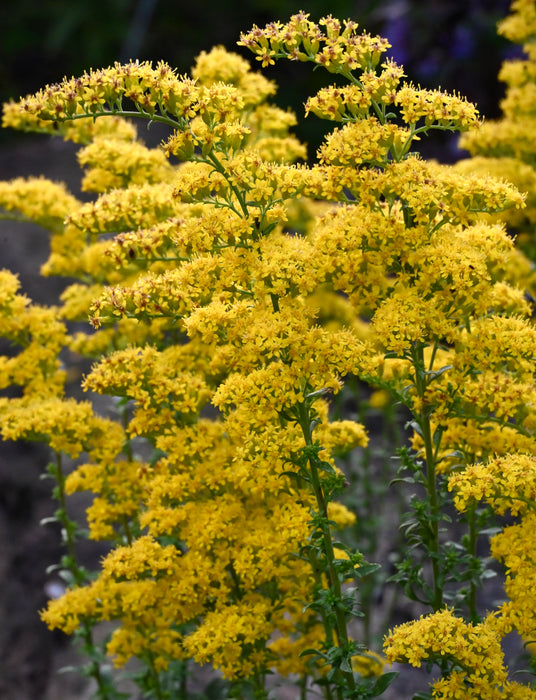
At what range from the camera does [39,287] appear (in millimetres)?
7199

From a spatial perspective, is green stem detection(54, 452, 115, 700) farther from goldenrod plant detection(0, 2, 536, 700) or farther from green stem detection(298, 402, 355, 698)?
green stem detection(298, 402, 355, 698)

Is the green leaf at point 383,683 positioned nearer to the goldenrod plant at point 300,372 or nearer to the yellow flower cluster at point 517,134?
the goldenrod plant at point 300,372

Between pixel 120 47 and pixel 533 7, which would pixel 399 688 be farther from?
pixel 120 47

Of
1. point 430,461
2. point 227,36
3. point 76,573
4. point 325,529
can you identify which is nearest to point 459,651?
point 325,529

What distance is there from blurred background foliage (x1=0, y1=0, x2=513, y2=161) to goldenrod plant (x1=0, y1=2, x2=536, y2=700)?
4468mm

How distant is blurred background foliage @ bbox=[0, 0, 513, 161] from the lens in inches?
282

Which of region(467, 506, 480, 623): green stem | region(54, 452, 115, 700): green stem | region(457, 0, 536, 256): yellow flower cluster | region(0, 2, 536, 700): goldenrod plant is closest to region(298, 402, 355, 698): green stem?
region(0, 2, 536, 700): goldenrod plant

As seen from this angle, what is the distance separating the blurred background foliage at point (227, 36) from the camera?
716 cm

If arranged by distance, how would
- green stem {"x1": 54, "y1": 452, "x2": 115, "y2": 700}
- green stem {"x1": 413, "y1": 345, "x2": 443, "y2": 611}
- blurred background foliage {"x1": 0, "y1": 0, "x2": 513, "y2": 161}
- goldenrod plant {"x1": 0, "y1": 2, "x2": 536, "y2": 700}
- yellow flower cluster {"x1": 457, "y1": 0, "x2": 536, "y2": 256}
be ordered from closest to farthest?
goldenrod plant {"x1": 0, "y1": 2, "x2": 536, "y2": 700}
green stem {"x1": 413, "y1": 345, "x2": 443, "y2": 611}
green stem {"x1": 54, "y1": 452, "x2": 115, "y2": 700}
yellow flower cluster {"x1": 457, "y1": 0, "x2": 536, "y2": 256}
blurred background foliage {"x1": 0, "y1": 0, "x2": 513, "y2": 161}

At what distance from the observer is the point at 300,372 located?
2.41 metres

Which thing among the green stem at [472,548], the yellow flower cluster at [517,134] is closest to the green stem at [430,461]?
the green stem at [472,548]

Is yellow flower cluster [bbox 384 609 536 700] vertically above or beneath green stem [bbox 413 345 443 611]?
beneath

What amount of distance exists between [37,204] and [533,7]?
2432 mm

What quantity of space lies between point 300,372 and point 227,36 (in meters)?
7.03
